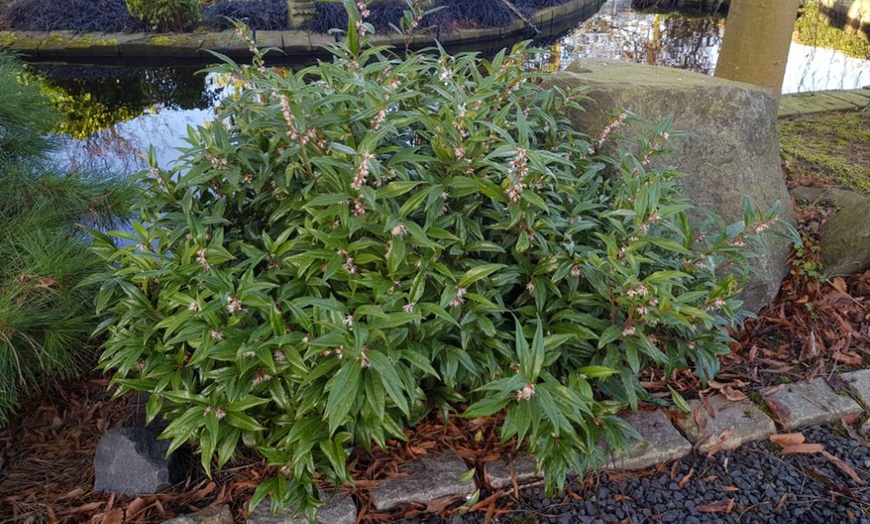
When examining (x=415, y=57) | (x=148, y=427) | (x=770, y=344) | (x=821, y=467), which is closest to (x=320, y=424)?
(x=148, y=427)

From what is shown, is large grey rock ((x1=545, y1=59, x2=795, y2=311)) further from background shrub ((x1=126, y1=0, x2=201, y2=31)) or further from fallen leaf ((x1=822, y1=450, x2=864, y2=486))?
background shrub ((x1=126, y1=0, x2=201, y2=31))

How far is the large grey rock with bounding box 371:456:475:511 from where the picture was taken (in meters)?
1.83

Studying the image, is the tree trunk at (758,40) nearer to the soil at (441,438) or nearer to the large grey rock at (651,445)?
the soil at (441,438)

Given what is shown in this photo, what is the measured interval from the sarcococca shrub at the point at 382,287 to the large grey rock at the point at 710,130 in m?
0.65

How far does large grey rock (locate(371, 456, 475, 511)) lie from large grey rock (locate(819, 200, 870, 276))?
6.64 ft

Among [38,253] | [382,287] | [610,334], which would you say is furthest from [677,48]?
[38,253]

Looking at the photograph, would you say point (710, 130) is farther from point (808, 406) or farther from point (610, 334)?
point (610, 334)

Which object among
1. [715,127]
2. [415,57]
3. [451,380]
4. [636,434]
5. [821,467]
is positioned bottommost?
[821,467]

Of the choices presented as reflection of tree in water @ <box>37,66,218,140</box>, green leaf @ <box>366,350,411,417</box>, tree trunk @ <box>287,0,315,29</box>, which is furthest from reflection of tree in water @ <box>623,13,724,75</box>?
green leaf @ <box>366,350,411,417</box>

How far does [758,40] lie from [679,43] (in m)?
6.04

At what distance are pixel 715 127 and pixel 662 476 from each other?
1544mm

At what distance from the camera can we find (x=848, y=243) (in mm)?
2824

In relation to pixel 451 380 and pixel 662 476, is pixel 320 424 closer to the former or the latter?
pixel 451 380

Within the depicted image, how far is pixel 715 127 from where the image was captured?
2752 millimetres
